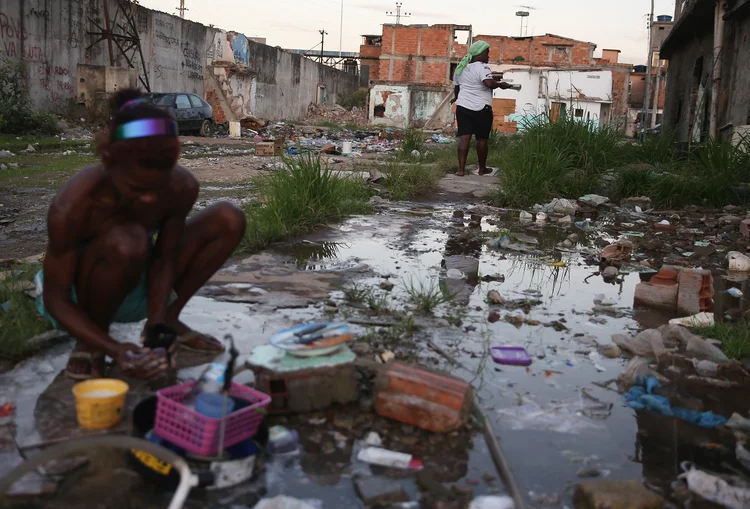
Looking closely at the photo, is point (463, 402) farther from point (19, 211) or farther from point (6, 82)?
point (6, 82)

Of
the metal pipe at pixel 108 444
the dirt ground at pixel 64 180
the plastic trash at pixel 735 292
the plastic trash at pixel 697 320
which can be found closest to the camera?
the metal pipe at pixel 108 444

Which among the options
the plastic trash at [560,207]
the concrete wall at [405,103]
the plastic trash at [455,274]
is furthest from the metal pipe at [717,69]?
the concrete wall at [405,103]

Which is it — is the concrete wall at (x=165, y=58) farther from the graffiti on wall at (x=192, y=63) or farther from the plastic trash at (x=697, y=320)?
the plastic trash at (x=697, y=320)

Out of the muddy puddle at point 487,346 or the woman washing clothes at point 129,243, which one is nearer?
the muddy puddle at point 487,346

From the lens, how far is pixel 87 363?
223cm

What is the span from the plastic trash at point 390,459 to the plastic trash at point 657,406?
872 mm

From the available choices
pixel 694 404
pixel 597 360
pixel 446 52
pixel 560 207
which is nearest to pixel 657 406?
pixel 694 404

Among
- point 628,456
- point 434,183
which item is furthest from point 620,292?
point 434,183

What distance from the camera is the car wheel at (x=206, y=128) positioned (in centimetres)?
1784

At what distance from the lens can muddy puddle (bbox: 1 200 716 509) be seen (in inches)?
71.5

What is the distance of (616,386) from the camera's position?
97.0 inches

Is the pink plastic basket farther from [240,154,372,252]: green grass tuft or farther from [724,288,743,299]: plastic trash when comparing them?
[724,288,743,299]: plastic trash

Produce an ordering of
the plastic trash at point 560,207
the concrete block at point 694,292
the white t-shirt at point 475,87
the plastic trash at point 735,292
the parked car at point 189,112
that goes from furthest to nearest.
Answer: the parked car at point 189,112 → the white t-shirt at point 475,87 → the plastic trash at point 560,207 → the plastic trash at point 735,292 → the concrete block at point 694,292

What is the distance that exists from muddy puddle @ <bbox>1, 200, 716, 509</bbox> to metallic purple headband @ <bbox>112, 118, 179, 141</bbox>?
2.86ft
